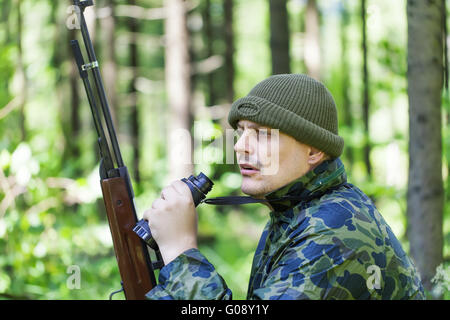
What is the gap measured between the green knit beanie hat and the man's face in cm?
4

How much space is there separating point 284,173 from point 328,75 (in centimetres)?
2447

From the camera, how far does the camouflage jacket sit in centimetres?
157

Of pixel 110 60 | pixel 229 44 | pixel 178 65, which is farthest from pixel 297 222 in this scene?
pixel 229 44

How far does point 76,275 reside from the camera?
2438 mm

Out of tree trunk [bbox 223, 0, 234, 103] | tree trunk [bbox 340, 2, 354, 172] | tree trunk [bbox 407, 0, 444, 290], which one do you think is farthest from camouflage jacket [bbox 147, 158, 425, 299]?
tree trunk [bbox 340, 2, 354, 172]

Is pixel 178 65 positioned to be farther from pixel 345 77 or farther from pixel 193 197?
pixel 345 77

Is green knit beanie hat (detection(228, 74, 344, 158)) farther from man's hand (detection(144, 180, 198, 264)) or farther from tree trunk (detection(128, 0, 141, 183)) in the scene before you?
tree trunk (detection(128, 0, 141, 183))

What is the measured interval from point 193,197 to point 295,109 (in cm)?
51

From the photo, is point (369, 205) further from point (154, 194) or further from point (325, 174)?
point (154, 194)

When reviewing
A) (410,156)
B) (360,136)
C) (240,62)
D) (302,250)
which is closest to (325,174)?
(302,250)

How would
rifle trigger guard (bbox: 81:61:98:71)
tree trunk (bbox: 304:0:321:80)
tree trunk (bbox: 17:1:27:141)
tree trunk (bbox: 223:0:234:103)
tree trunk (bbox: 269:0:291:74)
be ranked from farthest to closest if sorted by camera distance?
tree trunk (bbox: 223:0:234:103)
tree trunk (bbox: 304:0:321:80)
tree trunk (bbox: 17:1:27:141)
tree trunk (bbox: 269:0:291:74)
rifle trigger guard (bbox: 81:61:98:71)

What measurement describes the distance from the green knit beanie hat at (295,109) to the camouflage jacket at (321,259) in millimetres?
137

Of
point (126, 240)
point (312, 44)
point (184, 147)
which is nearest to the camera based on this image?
point (126, 240)

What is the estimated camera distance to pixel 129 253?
6.67 feet
